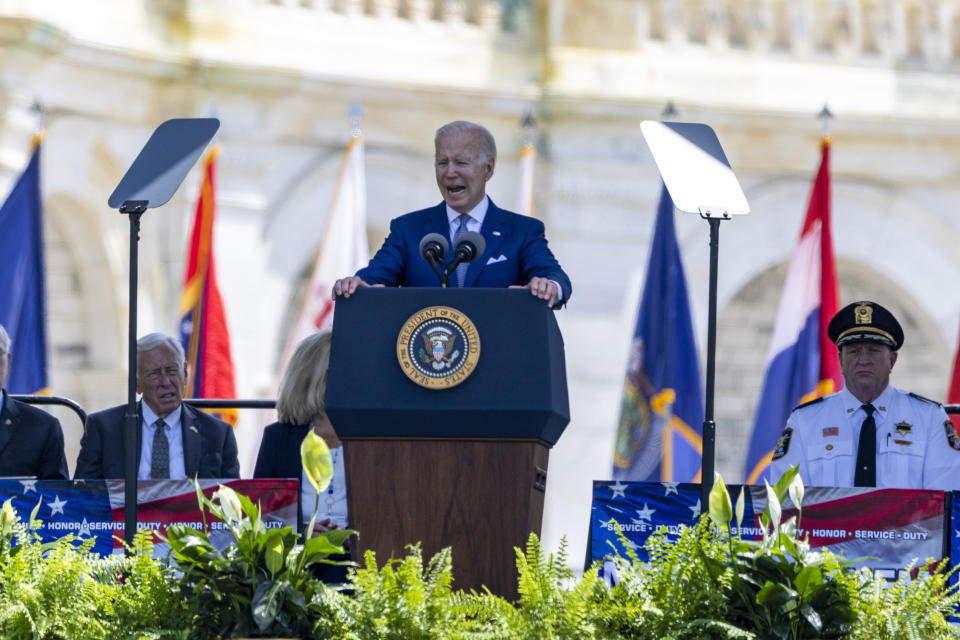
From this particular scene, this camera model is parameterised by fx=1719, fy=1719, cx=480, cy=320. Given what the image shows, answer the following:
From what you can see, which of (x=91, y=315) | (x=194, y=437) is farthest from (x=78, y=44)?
(x=194, y=437)

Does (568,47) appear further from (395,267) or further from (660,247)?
(395,267)

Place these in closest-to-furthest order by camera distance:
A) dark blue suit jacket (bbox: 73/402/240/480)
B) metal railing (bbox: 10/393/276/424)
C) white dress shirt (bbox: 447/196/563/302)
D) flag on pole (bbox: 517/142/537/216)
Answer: white dress shirt (bbox: 447/196/563/302) → dark blue suit jacket (bbox: 73/402/240/480) → metal railing (bbox: 10/393/276/424) → flag on pole (bbox: 517/142/537/216)

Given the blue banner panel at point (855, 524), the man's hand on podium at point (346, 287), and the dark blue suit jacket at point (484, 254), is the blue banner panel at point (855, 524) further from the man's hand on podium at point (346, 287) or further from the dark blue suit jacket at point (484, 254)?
the man's hand on podium at point (346, 287)

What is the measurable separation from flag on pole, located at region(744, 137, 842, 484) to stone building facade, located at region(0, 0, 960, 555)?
2.93 feet

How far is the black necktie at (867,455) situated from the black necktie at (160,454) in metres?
2.15

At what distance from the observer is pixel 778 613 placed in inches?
148

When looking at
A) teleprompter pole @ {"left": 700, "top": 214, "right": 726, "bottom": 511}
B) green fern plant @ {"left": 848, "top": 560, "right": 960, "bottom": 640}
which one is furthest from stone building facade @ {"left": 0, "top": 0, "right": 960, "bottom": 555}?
green fern plant @ {"left": 848, "top": 560, "right": 960, "bottom": 640}

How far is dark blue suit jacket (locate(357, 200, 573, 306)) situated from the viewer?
476 centimetres

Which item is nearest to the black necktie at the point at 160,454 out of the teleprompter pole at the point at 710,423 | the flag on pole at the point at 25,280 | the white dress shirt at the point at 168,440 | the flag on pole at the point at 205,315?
the white dress shirt at the point at 168,440

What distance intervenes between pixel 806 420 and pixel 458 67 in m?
6.02

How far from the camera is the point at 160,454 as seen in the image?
5496 millimetres

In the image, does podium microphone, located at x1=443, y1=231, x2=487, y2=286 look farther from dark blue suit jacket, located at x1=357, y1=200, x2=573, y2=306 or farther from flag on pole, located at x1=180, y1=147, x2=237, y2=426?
flag on pole, located at x1=180, y1=147, x2=237, y2=426

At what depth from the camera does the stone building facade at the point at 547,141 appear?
400 inches

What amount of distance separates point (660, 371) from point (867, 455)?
15.3ft
